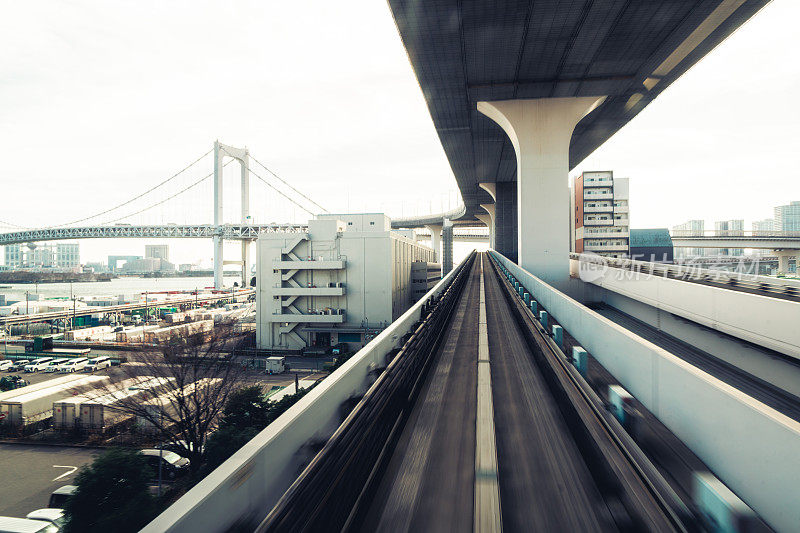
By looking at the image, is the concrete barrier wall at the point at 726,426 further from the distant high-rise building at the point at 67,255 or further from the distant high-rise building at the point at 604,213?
the distant high-rise building at the point at 67,255

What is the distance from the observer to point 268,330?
24.9m

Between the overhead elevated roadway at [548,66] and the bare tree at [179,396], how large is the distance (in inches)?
449

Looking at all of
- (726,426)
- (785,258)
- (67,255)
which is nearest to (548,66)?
(726,426)

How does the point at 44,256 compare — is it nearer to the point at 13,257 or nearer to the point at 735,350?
the point at 13,257

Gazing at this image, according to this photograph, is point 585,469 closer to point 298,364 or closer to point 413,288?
point 298,364

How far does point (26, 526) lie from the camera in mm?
6551

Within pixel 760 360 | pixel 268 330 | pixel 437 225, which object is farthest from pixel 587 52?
pixel 437 225

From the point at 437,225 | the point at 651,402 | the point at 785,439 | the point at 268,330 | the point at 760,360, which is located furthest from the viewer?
the point at 437,225

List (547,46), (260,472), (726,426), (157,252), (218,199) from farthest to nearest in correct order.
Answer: (157,252), (218,199), (547,46), (726,426), (260,472)

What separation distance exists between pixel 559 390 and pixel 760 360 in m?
5.52

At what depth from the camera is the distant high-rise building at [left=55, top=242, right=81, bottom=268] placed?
120188 mm

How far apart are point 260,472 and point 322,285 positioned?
24055mm

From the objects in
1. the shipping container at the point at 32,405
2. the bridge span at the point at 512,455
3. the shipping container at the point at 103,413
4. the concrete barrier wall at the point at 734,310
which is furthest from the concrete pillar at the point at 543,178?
the shipping container at the point at 32,405

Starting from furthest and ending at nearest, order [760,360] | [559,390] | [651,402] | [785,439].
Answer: [760,360]
[559,390]
[651,402]
[785,439]
